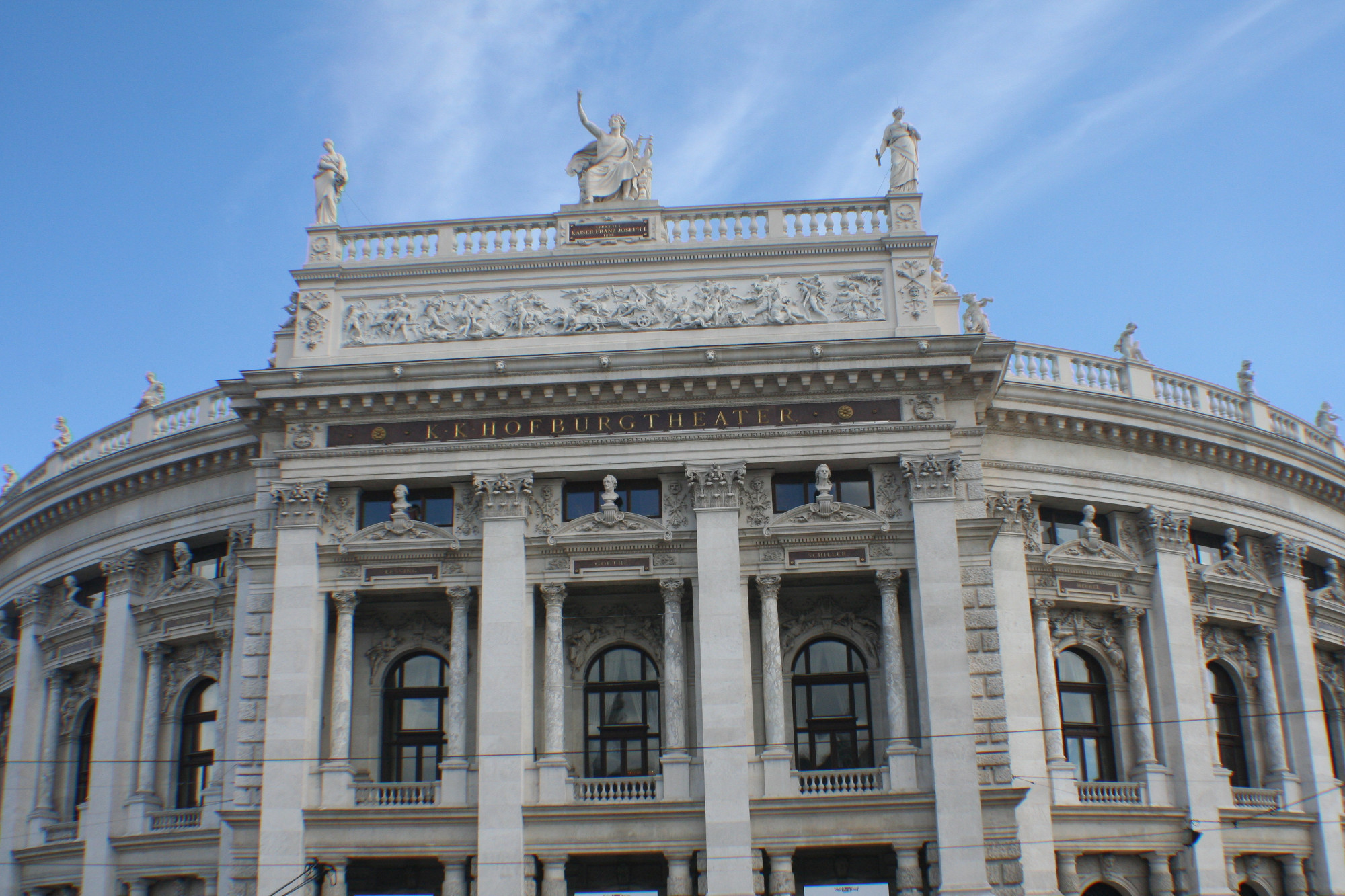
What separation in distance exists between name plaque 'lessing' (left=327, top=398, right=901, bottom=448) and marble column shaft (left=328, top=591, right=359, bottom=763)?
3994mm

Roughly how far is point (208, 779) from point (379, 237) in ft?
50.2

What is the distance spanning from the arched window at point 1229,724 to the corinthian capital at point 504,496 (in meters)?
19.5

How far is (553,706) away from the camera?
31453mm

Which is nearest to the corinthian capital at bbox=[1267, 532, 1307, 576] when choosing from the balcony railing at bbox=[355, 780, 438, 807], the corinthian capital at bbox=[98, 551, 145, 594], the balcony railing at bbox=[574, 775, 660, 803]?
the balcony railing at bbox=[574, 775, 660, 803]

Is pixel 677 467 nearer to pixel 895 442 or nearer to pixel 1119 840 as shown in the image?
pixel 895 442

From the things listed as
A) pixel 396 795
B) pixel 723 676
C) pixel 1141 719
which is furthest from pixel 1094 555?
pixel 396 795

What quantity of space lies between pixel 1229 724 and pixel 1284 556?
5.27 metres

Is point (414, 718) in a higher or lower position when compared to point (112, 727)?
lower

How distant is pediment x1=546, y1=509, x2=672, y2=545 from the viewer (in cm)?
3231

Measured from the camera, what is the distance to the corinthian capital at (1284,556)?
127 ft

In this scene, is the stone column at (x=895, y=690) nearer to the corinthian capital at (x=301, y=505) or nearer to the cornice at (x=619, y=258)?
the cornice at (x=619, y=258)

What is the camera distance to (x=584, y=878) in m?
31.4

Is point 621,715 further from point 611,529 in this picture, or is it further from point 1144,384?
point 1144,384

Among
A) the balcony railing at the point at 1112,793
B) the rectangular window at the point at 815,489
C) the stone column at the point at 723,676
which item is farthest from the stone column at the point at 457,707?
the balcony railing at the point at 1112,793
